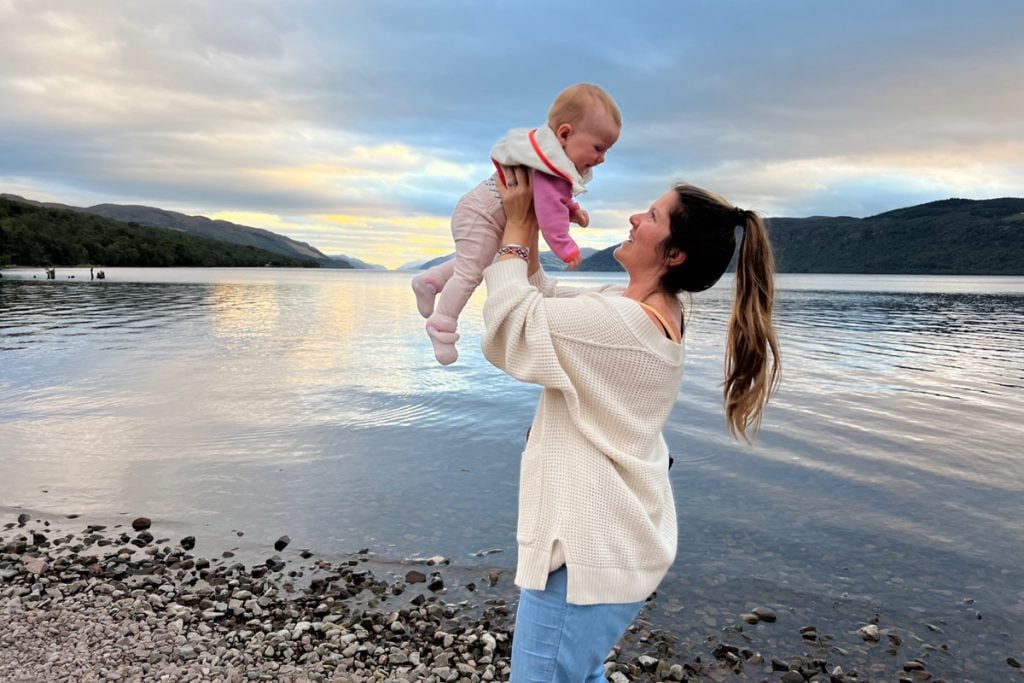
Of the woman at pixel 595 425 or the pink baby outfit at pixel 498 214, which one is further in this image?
the pink baby outfit at pixel 498 214

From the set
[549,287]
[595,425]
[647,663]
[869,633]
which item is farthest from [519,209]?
[869,633]

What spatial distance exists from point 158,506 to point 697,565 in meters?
6.70

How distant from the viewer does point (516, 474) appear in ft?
34.7

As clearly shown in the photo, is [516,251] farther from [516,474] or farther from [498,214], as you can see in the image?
[516,474]

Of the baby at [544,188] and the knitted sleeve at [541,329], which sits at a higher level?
the baby at [544,188]

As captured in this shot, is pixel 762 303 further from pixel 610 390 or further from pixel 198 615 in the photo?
pixel 198 615

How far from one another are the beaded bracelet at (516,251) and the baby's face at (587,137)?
1.80ft

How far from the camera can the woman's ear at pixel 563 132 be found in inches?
112

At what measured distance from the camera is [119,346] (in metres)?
24.1

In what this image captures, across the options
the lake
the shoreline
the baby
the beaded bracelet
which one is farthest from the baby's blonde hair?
the lake

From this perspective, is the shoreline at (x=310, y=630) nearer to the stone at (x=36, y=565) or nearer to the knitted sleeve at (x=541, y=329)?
the stone at (x=36, y=565)

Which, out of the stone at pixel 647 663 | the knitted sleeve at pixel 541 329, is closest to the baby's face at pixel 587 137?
the knitted sleeve at pixel 541 329

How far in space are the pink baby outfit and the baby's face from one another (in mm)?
78

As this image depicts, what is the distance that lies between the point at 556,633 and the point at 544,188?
1.57 meters
